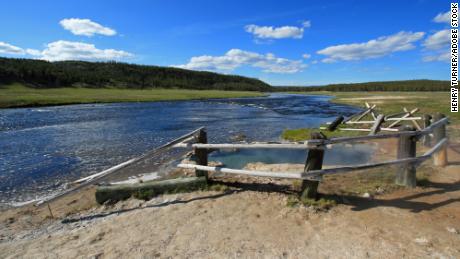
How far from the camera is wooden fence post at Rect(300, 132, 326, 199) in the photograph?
21.8 ft

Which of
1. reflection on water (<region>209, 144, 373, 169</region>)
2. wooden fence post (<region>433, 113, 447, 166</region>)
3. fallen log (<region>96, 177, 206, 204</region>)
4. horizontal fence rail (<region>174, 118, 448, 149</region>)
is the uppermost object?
horizontal fence rail (<region>174, 118, 448, 149</region>)

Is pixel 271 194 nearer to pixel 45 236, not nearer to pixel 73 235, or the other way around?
pixel 73 235

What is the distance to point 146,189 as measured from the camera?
8125 millimetres

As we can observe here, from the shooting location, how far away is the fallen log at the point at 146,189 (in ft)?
26.2

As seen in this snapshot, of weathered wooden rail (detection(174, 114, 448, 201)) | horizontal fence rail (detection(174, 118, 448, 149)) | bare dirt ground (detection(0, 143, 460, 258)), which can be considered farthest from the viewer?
weathered wooden rail (detection(174, 114, 448, 201))

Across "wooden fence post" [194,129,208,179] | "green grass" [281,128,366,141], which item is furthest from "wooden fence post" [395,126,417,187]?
"green grass" [281,128,366,141]

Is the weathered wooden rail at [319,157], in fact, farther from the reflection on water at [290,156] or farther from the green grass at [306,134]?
the green grass at [306,134]

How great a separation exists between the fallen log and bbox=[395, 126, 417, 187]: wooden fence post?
17.9ft

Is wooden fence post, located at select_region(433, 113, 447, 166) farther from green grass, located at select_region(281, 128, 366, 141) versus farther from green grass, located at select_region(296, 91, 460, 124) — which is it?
green grass, located at select_region(296, 91, 460, 124)

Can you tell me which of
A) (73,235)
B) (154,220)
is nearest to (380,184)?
(154,220)

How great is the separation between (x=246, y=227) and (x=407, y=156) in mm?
4808

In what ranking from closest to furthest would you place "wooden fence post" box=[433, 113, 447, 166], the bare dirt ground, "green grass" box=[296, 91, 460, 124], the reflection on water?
the bare dirt ground < "wooden fence post" box=[433, 113, 447, 166] < the reflection on water < "green grass" box=[296, 91, 460, 124]

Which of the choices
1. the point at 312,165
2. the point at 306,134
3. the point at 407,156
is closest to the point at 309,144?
the point at 312,165

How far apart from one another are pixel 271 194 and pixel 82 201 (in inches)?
224
